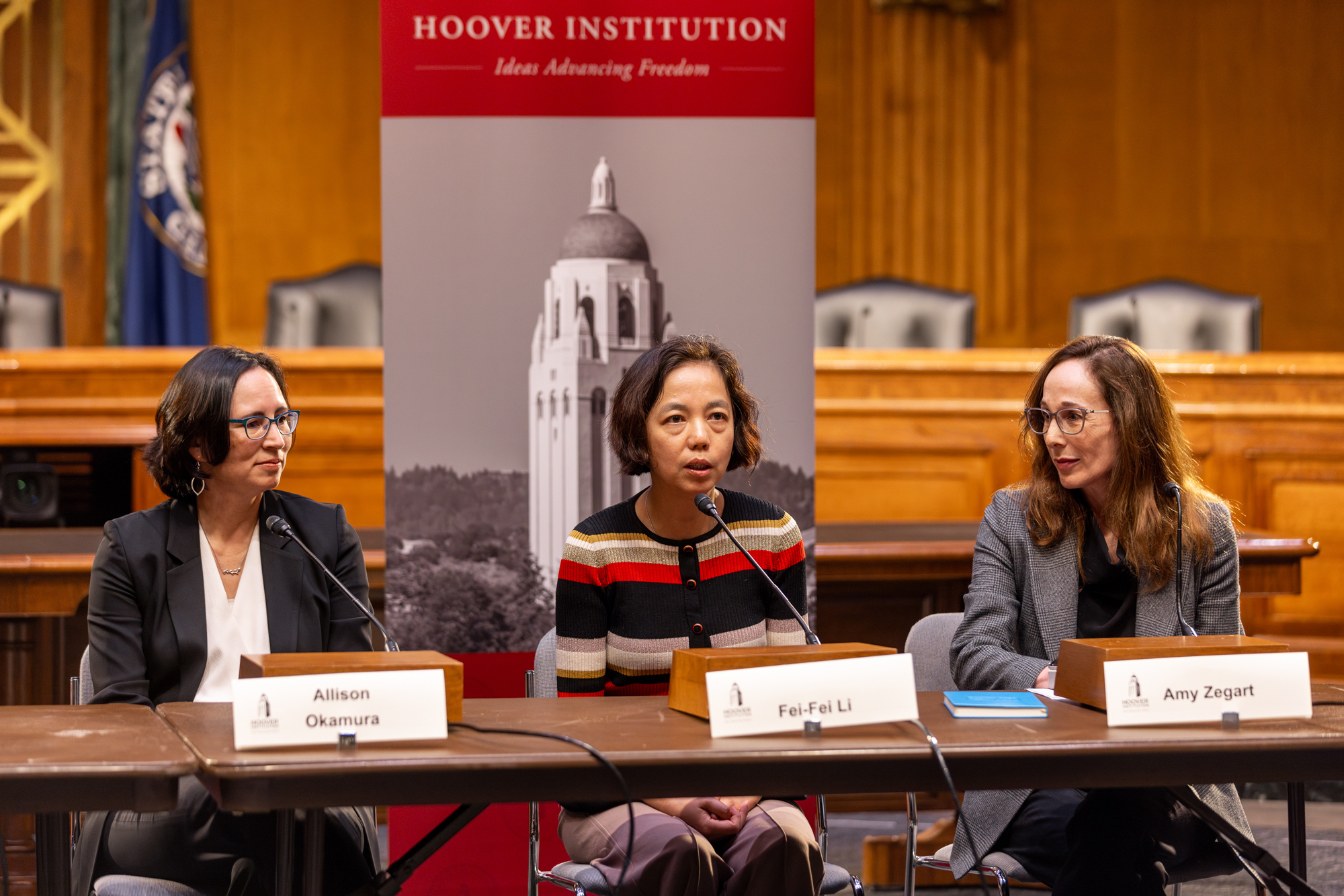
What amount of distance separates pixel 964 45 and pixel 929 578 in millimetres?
4228

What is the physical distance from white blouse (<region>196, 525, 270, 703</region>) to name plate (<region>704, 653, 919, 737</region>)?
86 centimetres

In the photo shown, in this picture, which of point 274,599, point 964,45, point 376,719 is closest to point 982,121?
point 964,45

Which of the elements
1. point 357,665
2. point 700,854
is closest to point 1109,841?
point 700,854

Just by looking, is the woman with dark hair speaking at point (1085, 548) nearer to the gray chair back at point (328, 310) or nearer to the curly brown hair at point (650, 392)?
the curly brown hair at point (650, 392)

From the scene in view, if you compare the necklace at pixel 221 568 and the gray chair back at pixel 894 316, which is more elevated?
the gray chair back at pixel 894 316

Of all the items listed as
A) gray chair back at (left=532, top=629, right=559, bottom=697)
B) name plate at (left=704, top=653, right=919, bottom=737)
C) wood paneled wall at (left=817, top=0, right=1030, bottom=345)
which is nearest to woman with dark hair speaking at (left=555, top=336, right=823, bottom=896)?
gray chair back at (left=532, top=629, right=559, bottom=697)

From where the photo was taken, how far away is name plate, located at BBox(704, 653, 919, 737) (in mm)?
1474

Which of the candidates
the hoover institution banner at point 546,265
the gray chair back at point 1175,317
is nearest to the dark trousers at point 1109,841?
the hoover institution banner at point 546,265

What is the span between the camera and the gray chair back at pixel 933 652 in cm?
224

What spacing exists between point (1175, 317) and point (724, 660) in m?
4.34

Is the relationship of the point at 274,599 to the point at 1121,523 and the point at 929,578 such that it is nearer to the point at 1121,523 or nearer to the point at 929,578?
the point at 1121,523

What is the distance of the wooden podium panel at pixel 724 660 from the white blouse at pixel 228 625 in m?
0.74

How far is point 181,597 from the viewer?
201cm

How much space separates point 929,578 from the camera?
3.24 m
